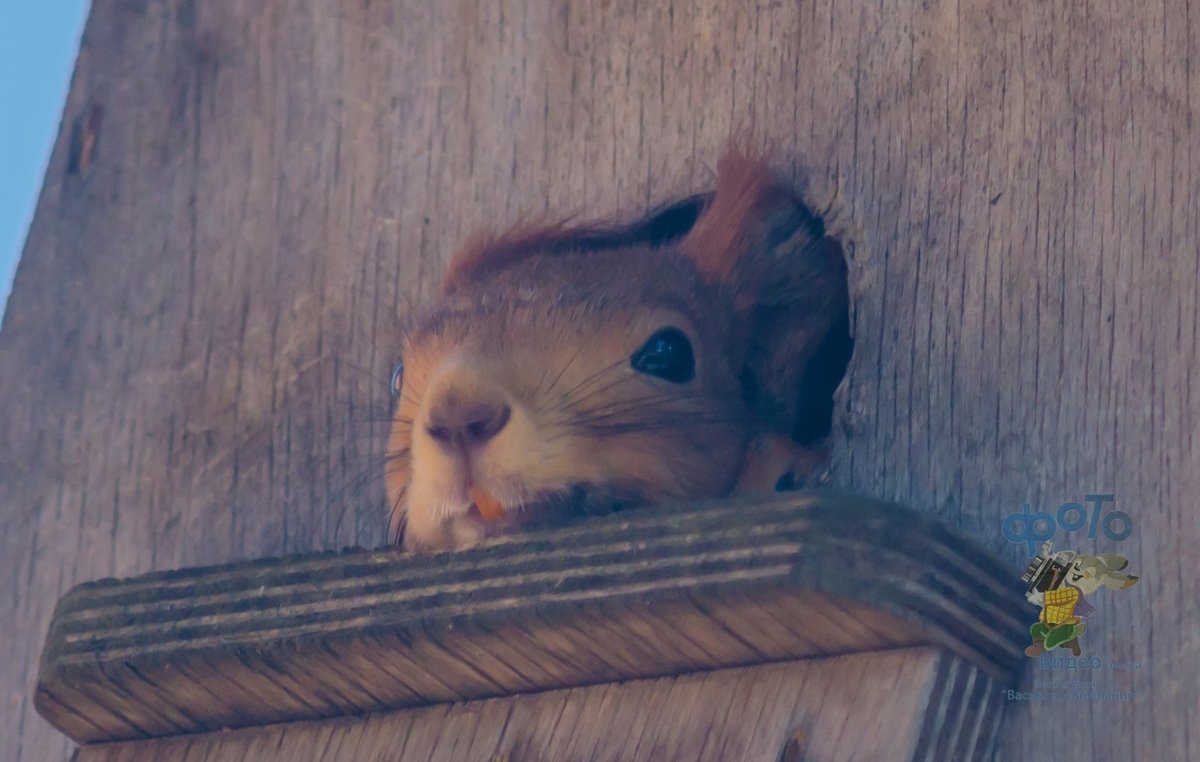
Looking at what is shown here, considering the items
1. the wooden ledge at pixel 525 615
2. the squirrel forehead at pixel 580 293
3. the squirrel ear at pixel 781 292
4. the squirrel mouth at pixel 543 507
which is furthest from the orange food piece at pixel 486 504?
the squirrel ear at pixel 781 292

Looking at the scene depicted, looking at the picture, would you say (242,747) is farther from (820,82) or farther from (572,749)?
(820,82)

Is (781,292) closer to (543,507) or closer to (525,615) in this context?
(543,507)

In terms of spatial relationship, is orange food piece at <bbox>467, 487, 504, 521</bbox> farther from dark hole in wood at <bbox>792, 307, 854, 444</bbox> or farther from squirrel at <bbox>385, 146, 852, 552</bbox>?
dark hole in wood at <bbox>792, 307, 854, 444</bbox>

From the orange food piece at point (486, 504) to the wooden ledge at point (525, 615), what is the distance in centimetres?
12

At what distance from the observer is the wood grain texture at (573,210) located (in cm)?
248

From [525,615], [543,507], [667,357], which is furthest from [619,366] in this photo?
[525,615]

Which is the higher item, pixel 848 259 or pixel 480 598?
pixel 848 259

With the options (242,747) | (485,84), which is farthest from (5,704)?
(485,84)

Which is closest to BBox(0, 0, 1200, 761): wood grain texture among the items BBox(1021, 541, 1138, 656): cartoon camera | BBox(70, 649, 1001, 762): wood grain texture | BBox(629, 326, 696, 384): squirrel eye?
BBox(1021, 541, 1138, 656): cartoon camera

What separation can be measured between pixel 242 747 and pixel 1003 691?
98cm

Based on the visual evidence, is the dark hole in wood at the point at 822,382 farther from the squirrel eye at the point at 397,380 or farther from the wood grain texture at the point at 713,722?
the wood grain texture at the point at 713,722

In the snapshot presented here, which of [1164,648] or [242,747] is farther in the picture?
[242,747]

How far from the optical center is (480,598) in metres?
2.39

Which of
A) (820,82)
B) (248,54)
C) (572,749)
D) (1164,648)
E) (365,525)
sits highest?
(248,54)
